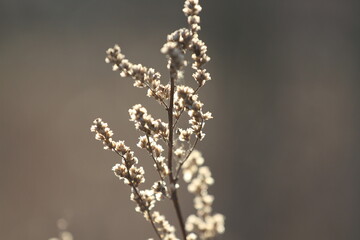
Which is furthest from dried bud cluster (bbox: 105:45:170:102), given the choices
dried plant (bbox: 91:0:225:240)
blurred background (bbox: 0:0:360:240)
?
blurred background (bbox: 0:0:360:240)

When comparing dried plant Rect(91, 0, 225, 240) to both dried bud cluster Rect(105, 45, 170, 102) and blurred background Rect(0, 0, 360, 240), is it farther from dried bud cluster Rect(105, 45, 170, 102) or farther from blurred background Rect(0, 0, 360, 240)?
blurred background Rect(0, 0, 360, 240)

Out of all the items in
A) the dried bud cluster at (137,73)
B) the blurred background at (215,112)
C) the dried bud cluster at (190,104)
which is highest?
the blurred background at (215,112)

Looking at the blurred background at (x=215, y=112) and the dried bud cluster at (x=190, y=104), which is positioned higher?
the blurred background at (x=215, y=112)

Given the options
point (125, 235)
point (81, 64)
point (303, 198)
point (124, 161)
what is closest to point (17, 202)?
point (125, 235)

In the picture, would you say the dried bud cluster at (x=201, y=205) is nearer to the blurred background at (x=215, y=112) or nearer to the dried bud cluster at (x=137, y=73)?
the dried bud cluster at (x=137, y=73)

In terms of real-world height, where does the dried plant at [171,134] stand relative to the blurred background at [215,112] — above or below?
below

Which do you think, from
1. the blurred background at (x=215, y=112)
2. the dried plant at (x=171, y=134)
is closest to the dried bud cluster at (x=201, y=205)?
the dried plant at (x=171, y=134)

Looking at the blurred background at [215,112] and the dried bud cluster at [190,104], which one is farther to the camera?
the blurred background at [215,112]

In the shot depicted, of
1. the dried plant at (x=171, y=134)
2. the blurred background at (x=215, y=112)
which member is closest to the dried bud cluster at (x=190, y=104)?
the dried plant at (x=171, y=134)

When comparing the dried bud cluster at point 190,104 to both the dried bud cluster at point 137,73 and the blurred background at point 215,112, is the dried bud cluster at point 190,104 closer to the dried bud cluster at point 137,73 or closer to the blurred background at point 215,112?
the dried bud cluster at point 137,73
